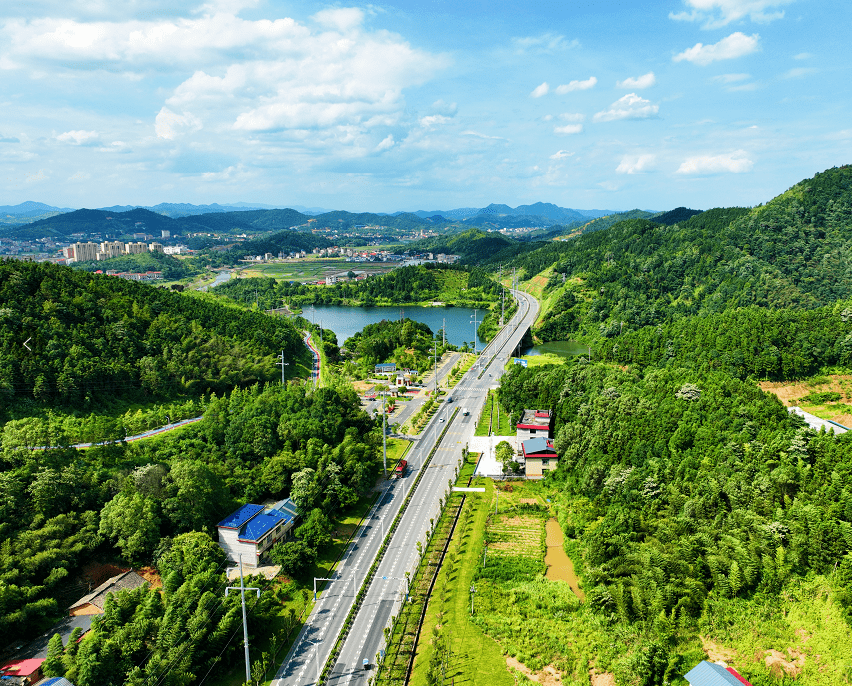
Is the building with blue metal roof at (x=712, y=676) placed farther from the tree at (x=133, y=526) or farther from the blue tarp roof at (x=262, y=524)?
the tree at (x=133, y=526)

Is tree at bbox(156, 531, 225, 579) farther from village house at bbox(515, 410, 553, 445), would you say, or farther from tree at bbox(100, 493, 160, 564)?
village house at bbox(515, 410, 553, 445)

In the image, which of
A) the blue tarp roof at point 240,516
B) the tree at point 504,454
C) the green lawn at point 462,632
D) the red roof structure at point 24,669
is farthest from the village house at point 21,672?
the tree at point 504,454

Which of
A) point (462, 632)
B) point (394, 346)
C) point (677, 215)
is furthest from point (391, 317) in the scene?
point (677, 215)

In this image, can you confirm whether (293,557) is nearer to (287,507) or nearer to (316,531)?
(316,531)

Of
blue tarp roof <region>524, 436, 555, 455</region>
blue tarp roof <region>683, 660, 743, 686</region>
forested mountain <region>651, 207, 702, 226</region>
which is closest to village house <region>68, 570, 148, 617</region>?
blue tarp roof <region>683, 660, 743, 686</region>

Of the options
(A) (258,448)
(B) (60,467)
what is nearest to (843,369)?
(A) (258,448)

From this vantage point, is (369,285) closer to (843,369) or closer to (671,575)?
(843,369)

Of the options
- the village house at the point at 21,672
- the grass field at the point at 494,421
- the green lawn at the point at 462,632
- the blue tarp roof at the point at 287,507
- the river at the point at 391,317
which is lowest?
the green lawn at the point at 462,632
